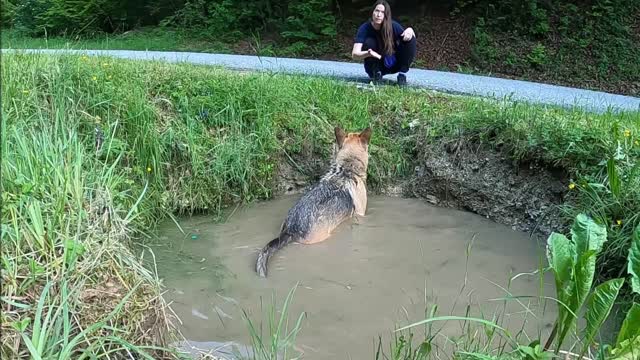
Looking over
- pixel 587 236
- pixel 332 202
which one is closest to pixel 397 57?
pixel 332 202

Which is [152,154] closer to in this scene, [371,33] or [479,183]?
[479,183]

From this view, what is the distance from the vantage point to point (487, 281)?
483cm

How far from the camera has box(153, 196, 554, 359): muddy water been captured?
13.4 feet

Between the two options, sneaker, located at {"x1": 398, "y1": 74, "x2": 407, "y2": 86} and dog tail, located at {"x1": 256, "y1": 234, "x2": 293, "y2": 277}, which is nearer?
dog tail, located at {"x1": 256, "y1": 234, "x2": 293, "y2": 277}

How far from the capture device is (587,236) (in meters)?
2.78

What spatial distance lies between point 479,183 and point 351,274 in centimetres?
227

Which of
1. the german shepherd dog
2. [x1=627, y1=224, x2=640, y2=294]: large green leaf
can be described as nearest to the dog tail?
the german shepherd dog

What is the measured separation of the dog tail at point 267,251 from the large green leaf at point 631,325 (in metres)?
2.75

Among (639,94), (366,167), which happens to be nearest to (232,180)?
(366,167)

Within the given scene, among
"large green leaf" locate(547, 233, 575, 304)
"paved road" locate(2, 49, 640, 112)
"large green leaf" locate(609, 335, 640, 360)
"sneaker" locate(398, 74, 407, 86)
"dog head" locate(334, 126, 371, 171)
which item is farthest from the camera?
"sneaker" locate(398, 74, 407, 86)

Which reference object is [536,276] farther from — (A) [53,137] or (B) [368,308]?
(A) [53,137]

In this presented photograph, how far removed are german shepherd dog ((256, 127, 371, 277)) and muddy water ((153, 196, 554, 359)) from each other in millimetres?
112

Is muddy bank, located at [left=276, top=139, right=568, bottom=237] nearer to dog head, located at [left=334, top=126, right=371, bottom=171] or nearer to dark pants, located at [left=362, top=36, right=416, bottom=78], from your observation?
dog head, located at [left=334, top=126, right=371, bottom=171]

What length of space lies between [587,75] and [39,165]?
12.2 m
